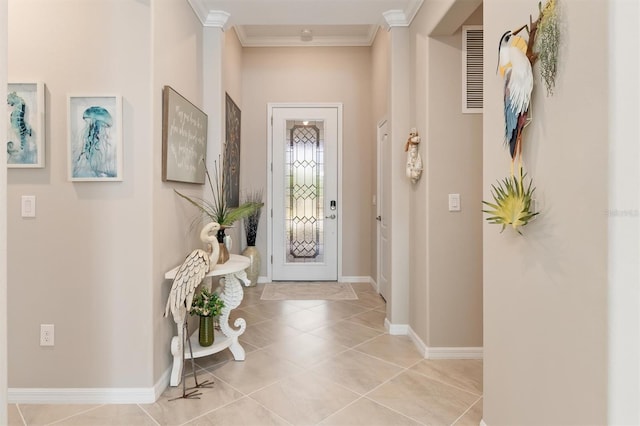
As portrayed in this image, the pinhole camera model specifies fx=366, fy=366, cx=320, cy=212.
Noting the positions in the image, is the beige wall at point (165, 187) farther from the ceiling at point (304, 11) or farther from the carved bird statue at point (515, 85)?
the carved bird statue at point (515, 85)

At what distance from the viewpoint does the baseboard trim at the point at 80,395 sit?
6.98 ft

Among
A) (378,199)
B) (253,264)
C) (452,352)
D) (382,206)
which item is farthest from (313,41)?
(452,352)

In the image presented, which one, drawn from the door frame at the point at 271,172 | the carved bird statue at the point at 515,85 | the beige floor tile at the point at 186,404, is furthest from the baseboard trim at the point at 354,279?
the carved bird statue at the point at 515,85

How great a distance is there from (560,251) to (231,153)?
3374mm

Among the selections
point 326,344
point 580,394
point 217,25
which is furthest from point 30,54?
point 580,394

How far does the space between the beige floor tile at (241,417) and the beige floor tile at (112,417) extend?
29cm

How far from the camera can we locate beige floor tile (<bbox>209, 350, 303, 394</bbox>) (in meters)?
2.35

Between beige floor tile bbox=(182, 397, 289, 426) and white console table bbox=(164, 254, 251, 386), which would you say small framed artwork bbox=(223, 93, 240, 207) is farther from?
beige floor tile bbox=(182, 397, 289, 426)

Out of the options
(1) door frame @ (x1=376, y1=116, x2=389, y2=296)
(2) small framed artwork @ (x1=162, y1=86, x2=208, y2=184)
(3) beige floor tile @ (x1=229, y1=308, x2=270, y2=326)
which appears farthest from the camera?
(1) door frame @ (x1=376, y1=116, x2=389, y2=296)

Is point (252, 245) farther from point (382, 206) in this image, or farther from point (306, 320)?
point (382, 206)

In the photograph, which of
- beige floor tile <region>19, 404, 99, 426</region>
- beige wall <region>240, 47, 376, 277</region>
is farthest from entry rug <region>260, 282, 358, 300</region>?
beige floor tile <region>19, 404, 99, 426</region>

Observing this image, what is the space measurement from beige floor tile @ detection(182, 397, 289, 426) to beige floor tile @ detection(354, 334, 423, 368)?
1.03 m

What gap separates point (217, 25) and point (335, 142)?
2.27 metres

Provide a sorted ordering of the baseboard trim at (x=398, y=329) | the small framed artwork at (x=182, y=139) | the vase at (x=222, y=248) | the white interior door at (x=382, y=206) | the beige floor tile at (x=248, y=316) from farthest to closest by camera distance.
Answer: the white interior door at (x=382, y=206) < the beige floor tile at (x=248, y=316) < the baseboard trim at (x=398, y=329) < the vase at (x=222, y=248) < the small framed artwork at (x=182, y=139)
